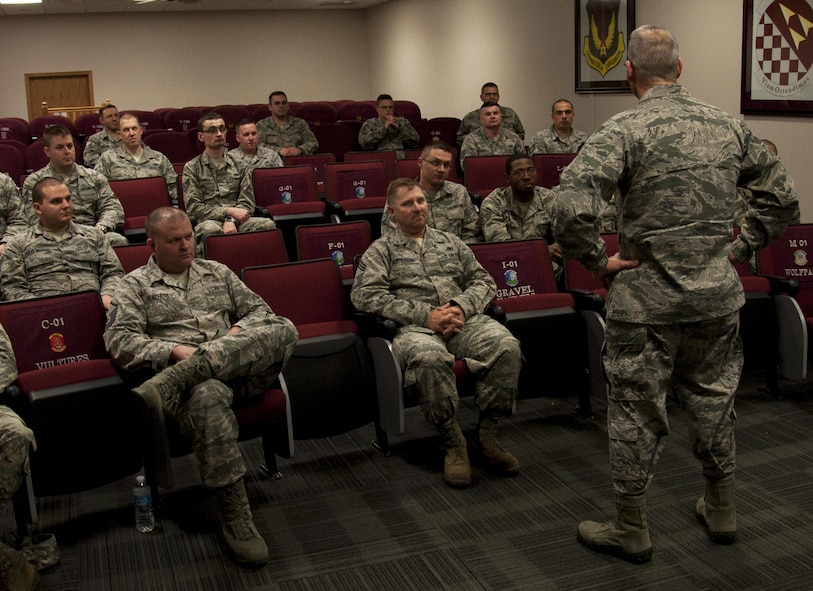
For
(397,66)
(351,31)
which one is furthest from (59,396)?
(351,31)

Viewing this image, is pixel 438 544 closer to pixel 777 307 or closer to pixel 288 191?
pixel 777 307

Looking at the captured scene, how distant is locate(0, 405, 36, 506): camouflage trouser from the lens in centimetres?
265

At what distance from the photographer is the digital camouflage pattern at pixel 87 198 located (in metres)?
5.52

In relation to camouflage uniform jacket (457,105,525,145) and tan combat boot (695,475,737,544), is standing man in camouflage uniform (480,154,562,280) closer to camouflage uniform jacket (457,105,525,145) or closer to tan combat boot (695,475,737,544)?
tan combat boot (695,475,737,544)

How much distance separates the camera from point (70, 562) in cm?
289

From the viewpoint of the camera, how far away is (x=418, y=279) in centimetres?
377

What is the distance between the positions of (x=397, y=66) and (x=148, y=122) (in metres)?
5.41

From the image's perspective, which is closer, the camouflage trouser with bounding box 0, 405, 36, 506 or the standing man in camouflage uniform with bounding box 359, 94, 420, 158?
the camouflage trouser with bounding box 0, 405, 36, 506

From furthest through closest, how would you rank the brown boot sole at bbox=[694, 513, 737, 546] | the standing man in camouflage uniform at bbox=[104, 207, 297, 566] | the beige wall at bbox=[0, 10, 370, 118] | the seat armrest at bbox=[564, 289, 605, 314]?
the beige wall at bbox=[0, 10, 370, 118], the seat armrest at bbox=[564, 289, 605, 314], the standing man in camouflage uniform at bbox=[104, 207, 297, 566], the brown boot sole at bbox=[694, 513, 737, 546]

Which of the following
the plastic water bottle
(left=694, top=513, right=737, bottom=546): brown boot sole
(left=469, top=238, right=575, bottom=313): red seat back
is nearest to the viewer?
(left=694, top=513, right=737, bottom=546): brown boot sole

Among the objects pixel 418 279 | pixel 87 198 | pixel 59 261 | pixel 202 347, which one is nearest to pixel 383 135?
pixel 87 198

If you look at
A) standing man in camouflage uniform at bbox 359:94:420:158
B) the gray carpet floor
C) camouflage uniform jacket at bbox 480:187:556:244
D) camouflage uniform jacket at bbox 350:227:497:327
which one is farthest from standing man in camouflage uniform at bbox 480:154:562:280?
standing man in camouflage uniform at bbox 359:94:420:158

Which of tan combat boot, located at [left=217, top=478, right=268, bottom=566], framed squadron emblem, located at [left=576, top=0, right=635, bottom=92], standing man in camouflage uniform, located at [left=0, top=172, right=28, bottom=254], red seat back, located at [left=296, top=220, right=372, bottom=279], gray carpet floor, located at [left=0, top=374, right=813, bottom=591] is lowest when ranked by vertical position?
gray carpet floor, located at [left=0, top=374, right=813, bottom=591]

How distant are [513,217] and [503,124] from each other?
3.90 metres
